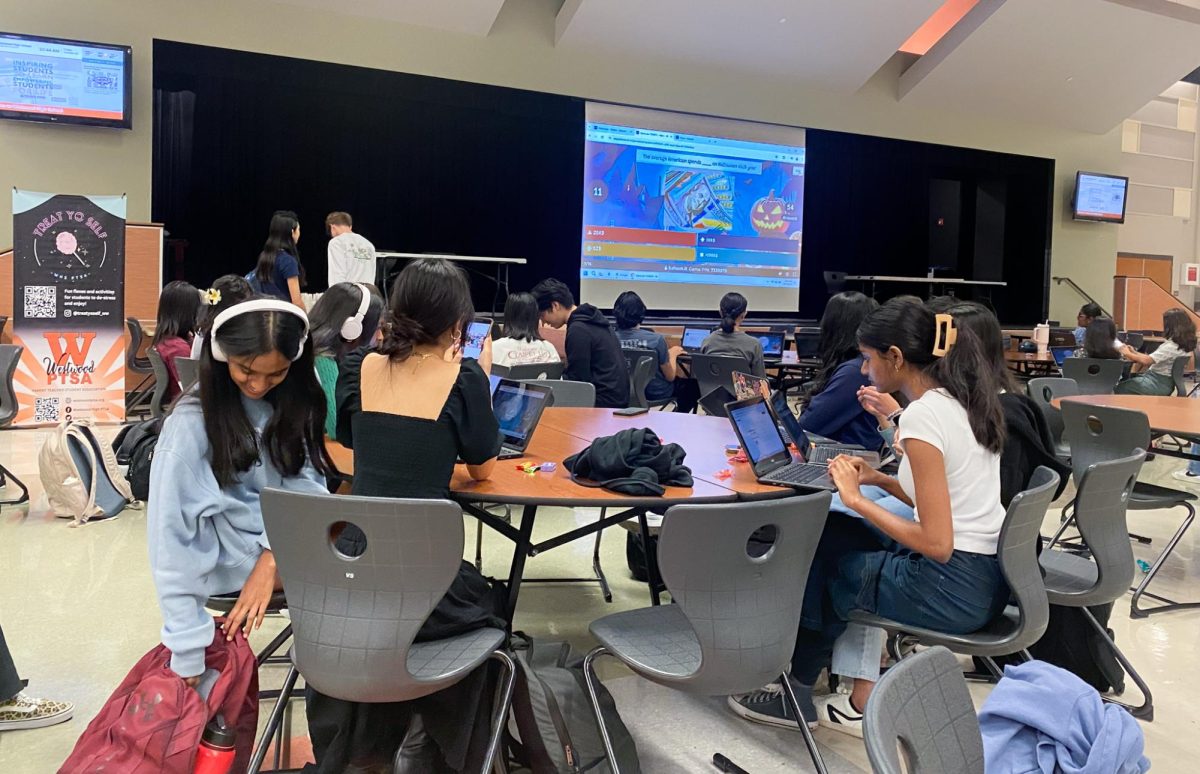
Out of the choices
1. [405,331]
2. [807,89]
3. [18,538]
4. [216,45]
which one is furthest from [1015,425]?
[807,89]

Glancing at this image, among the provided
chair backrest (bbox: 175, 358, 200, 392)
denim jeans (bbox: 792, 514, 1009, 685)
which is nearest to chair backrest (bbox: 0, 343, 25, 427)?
chair backrest (bbox: 175, 358, 200, 392)

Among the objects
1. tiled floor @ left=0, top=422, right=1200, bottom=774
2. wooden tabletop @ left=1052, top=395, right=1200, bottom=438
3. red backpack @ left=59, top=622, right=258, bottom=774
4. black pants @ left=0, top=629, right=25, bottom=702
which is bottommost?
tiled floor @ left=0, top=422, right=1200, bottom=774

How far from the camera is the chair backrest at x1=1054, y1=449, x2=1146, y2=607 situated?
7.77 feet

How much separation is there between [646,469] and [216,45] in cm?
778

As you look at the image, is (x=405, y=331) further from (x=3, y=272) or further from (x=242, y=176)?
(x=242, y=176)

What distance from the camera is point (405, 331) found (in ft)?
6.62

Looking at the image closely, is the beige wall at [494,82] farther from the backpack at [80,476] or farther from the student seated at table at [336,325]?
the student seated at table at [336,325]

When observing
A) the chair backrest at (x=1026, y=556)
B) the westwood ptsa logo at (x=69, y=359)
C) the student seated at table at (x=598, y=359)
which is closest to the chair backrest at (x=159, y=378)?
the westwood ptsa logo at (x=69, y=359)

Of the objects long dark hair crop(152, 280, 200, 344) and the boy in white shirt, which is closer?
long dark hair crop(152, 280, 200, 344)

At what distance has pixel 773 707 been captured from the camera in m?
2.43

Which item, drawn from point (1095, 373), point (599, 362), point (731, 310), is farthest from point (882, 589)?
point (1095, 373)

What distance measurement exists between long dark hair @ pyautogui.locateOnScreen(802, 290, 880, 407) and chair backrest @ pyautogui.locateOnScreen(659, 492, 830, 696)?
1.43m

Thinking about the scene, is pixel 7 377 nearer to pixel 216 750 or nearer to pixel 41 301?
pixel 41 301

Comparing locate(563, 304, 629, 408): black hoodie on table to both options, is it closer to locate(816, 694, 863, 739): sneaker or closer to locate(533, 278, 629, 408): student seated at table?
locate(533, 278, 629, 408): student seated at table
